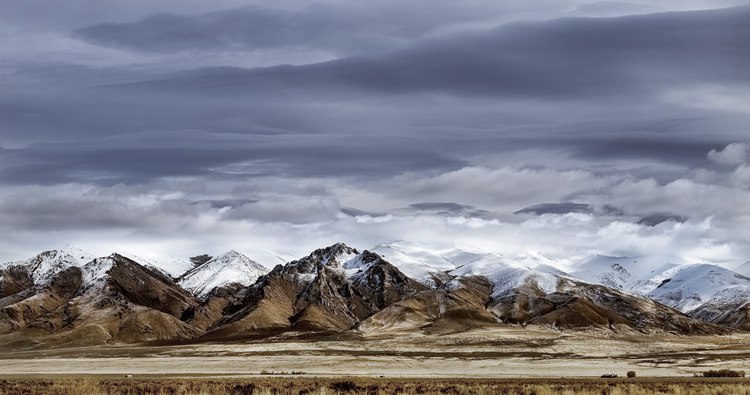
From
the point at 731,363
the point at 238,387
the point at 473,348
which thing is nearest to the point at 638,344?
the point at 473,348

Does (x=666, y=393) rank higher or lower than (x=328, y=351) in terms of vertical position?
higher

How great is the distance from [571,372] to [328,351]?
94433mm

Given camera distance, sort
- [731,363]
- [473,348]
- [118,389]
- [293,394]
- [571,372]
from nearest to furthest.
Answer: [293,394] → [118,389] → [571,372] → [731,363] → [473,348]

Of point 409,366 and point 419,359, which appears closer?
point 409,366

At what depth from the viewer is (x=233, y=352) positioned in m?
183

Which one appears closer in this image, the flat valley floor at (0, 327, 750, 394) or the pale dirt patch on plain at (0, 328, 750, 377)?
the flat valley floor at (0, 327, 750, 394)

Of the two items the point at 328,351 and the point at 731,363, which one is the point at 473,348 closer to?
the point at 328,351

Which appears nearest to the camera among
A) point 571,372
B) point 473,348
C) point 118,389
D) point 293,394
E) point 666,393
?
point 666,393

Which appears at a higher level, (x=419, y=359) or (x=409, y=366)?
(x=409, y=366)

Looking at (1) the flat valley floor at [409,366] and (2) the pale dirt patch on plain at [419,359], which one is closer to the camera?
(1) the flat valley floor at [409,366]

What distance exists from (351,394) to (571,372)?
166 feet

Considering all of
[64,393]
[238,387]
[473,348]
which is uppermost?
[64,393]

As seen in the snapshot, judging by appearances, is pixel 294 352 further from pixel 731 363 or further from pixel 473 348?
pixel 731 363

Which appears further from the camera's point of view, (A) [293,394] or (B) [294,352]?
(B) [294,352]
